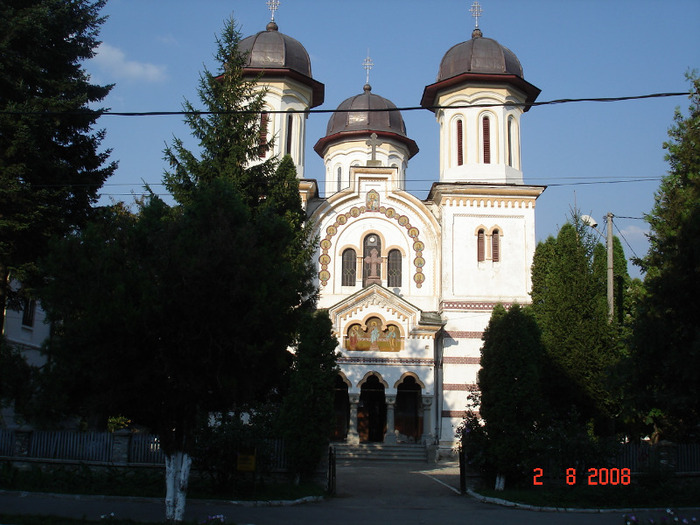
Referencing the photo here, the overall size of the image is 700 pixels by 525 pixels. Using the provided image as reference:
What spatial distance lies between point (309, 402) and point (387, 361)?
9.77 meters

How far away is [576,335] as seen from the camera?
68.6ft

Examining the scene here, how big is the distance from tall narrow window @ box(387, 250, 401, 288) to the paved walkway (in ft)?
38.6

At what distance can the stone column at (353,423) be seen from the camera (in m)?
23.6

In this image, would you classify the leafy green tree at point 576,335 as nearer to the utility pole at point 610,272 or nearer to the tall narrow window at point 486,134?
the utility pole at point 610,272

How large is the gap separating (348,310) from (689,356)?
48.7ft

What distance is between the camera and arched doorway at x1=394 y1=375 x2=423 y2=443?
2538 cm

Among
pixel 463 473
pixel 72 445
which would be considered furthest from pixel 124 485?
pixel 463 473

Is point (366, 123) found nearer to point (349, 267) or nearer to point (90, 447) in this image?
point (349, 267)

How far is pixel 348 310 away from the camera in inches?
962

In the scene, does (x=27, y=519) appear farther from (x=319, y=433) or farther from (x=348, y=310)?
(x=348, y=310)

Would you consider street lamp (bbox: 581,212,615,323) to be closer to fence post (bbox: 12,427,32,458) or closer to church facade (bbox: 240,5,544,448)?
church facade (bbox: 240,5,544,448)

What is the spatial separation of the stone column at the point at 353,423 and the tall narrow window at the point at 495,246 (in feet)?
22.8

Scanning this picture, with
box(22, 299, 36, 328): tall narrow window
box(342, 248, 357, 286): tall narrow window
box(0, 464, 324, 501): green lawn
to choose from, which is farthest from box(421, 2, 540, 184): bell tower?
box(0, 464, 324, 501): green lawn

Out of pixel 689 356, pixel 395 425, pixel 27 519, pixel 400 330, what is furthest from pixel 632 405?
pixel 395 425
